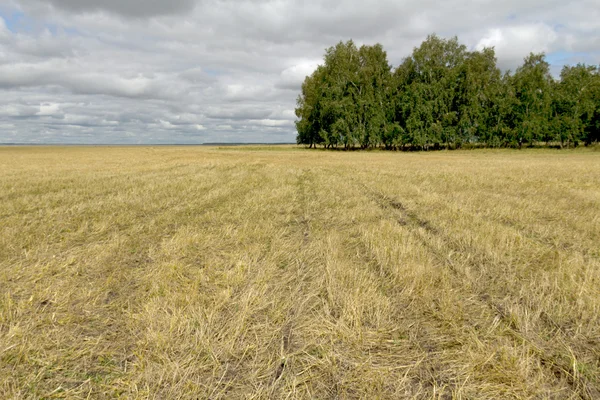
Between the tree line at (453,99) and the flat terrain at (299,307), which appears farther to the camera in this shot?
the tree line at (453,99)

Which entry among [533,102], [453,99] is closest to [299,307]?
[453,99]

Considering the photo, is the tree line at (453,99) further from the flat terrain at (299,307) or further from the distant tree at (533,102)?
the flat terrain at (299,307)

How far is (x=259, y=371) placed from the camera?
10.3ft

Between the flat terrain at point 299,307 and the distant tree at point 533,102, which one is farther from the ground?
the distant tree at point 533,102

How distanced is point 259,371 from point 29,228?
8382 mm

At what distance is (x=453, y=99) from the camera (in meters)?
59.4

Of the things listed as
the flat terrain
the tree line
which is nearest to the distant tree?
the tree line

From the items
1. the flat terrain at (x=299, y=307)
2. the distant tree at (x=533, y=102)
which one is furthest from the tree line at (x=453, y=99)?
the flat terrain at (x=299, y=307)

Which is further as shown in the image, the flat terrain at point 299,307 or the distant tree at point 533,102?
the distant tree at point 533,102

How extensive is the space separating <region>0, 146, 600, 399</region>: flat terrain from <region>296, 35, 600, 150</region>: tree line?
176ft

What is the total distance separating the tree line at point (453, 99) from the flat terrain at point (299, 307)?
176 feet

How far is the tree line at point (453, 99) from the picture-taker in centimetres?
5738

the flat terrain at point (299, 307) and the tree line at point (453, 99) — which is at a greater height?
the tree line at point (453, 99)

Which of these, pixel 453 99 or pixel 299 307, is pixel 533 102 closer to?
pixel 453 99
